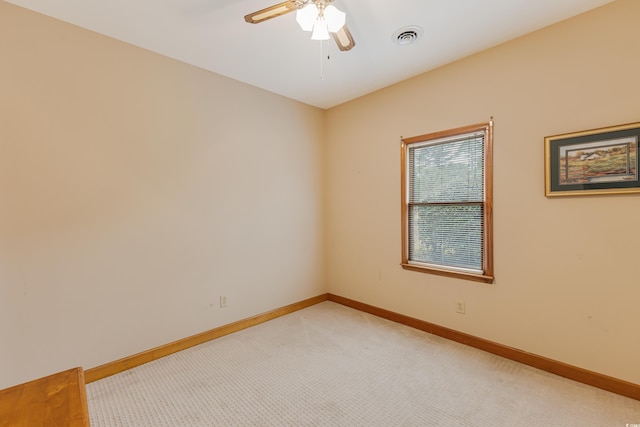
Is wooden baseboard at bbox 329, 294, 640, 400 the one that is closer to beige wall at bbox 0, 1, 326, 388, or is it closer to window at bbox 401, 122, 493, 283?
window at bbox 401, 122, 493, 283

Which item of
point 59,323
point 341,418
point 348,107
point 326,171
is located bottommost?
point 341,418

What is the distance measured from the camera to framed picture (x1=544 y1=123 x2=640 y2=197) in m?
1.94

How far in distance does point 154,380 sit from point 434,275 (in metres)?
2.60

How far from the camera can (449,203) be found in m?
2.87

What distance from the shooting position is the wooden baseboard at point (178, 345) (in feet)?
7.36

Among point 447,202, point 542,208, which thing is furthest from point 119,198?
point 542,208

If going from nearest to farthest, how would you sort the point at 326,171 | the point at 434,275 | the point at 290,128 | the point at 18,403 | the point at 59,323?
the point at 18,403 < the point at 59,323 < the point at 434,275 < the point at 290,128 < the point at 326,171

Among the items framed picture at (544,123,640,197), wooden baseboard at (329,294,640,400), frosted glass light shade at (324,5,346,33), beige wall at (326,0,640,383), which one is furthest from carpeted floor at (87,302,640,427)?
frosted glass light shade at (324,5,346,33)

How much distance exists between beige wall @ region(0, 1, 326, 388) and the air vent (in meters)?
1.59

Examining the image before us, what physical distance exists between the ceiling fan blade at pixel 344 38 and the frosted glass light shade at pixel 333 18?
0.12 m

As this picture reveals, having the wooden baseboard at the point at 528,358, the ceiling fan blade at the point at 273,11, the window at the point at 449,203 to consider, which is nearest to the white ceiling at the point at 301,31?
the ceiling fan blade at the point at 273,11

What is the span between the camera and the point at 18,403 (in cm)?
88

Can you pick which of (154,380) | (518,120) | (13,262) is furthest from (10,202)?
(518,120)

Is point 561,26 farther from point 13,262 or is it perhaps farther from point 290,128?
point 13,262
